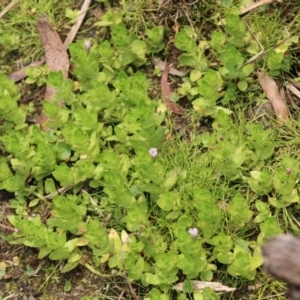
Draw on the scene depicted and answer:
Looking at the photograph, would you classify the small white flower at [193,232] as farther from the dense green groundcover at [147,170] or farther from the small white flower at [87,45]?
the small white flower at [87,45]

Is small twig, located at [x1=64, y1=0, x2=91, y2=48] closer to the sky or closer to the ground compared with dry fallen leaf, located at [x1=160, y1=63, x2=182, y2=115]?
closer to the sky

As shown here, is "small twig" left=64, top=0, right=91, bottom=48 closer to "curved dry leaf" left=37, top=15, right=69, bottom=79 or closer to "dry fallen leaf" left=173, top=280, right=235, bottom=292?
"curved dry leaf" left=37, top=15, right=69, bottom=79

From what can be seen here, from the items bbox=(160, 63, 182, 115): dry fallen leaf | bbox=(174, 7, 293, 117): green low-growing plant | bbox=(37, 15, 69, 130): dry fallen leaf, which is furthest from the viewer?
bbox=(37, 15, 69, 130): dry fallen leaf

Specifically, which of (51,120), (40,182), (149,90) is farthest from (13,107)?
(149,90)

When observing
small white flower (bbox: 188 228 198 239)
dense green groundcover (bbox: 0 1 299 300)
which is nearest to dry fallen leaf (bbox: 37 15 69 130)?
dense green groundcover (bbox: 0 1 299 300)

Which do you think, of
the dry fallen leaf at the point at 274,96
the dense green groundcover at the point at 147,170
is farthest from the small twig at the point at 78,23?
the dry fallen leaf at the point at 274,96

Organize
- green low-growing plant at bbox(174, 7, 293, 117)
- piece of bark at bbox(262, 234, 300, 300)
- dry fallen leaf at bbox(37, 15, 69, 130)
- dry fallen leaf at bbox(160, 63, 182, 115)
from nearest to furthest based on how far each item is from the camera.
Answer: piece of bark at bbox(262, 234, 300, 300) → green low-growing plant at bbox(174, 7, 293, 117) → dry fallen leaf at bbox(160, 63, 182, 115) → dry fallen leaf at bbox(37, 15, 69, 130)

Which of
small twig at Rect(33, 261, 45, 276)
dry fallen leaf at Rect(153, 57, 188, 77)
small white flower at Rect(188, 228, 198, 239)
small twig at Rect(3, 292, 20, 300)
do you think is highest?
dry fallen leaf at Rect(153, 57, 188, 77)
